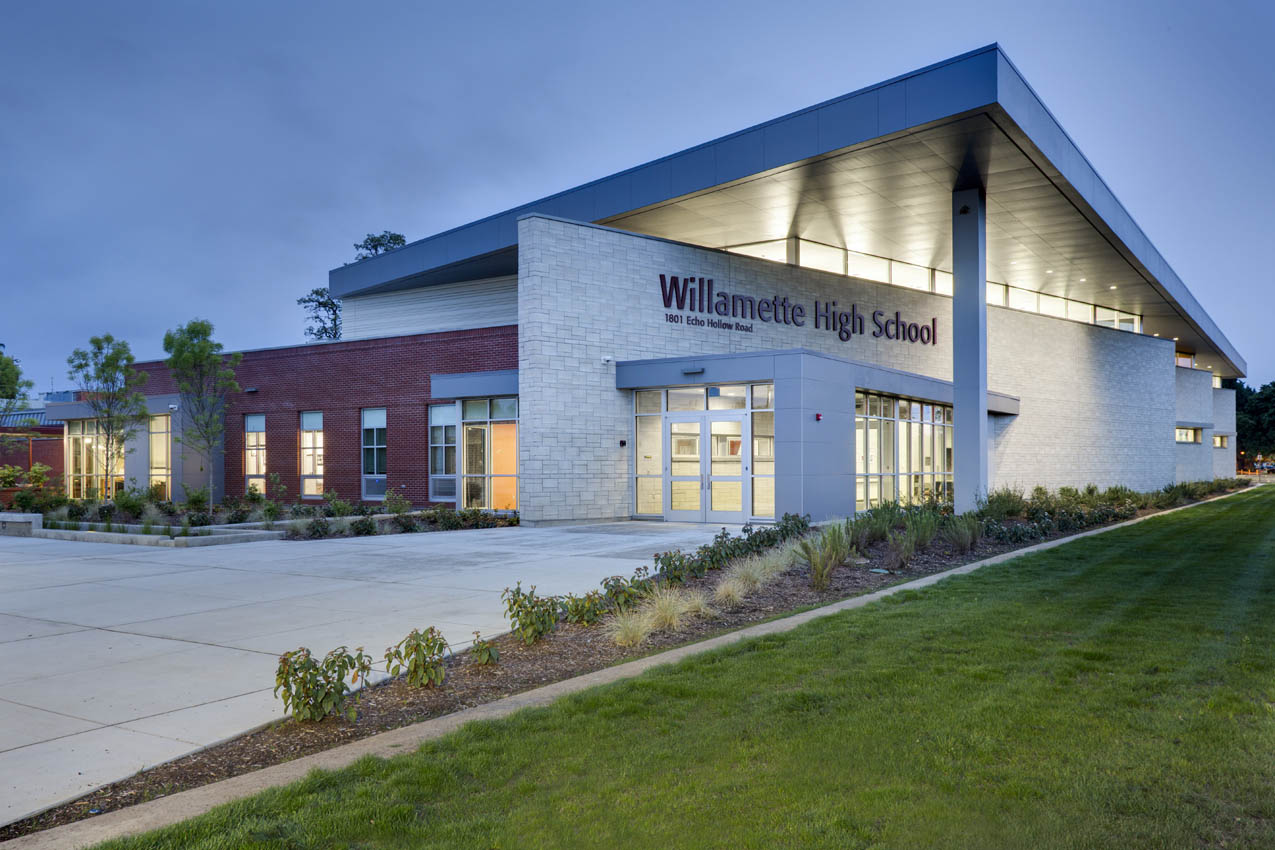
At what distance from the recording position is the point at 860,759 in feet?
14.5

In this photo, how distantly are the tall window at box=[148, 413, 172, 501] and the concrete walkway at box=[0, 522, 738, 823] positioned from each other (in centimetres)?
1277

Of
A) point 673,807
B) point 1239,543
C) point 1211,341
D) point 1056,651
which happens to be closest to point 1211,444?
point 1211,341

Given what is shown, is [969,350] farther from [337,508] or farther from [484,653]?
[484,653]

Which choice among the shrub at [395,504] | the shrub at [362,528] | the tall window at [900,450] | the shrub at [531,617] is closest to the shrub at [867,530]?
the tall window at [900,450]

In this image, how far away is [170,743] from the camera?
496 cm

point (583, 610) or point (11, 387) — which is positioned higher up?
point (11, 387)

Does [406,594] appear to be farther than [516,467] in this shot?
No

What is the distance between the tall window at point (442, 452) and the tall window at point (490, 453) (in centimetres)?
48

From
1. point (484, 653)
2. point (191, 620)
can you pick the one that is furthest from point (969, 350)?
point (191, 620)

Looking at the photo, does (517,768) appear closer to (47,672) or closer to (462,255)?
(47,672)

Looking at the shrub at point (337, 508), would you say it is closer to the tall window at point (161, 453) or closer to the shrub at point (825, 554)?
the tall window at point (161, 453)

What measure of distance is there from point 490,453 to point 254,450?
30.5 feet

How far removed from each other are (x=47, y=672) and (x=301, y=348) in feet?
69.5

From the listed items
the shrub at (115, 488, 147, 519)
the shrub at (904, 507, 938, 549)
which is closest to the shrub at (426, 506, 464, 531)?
the shrub at (115, 488, 147, 519)
